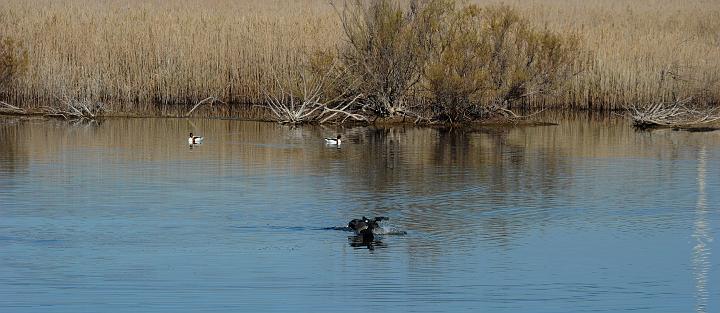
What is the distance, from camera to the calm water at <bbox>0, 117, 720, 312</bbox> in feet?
31.8

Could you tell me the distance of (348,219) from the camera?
13.0 metres

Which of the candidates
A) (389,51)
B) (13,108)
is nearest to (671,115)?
(389,51)

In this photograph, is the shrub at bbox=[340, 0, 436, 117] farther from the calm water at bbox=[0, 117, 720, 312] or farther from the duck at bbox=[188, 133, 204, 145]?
the duck at bbox=[188, 133, 204, 145]

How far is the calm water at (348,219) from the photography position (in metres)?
9.68

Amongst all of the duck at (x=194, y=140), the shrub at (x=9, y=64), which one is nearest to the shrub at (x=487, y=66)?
the duck at (x=194, y=140)

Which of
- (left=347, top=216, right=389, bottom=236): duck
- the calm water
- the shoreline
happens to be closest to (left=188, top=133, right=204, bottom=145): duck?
the calm water

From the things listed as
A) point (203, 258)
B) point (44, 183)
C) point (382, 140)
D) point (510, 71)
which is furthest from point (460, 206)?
point (510, 71)

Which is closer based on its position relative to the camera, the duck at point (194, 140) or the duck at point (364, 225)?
the duck at point (364, 225)

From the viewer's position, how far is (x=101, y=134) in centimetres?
2112

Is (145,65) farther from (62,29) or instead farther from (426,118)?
(426,118)

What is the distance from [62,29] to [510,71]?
30.8 feet

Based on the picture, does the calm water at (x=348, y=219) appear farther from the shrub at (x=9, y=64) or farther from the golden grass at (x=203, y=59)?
the golden grass at (x=203, y=59)

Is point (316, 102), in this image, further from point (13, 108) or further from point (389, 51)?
point (13, 108)

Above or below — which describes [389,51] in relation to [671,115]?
above
